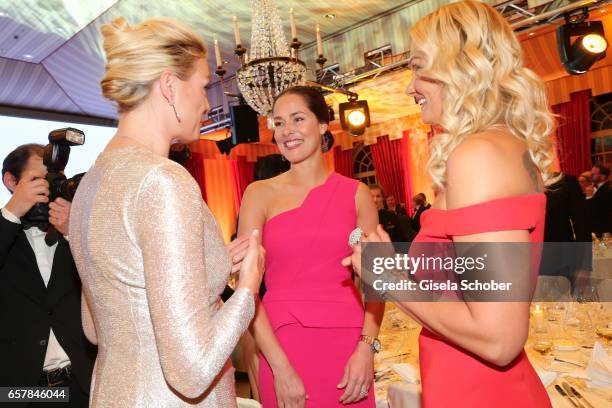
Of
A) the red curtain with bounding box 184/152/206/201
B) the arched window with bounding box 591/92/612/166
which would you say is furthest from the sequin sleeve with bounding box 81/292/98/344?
the red curtain with bounding box 184/152/206/201

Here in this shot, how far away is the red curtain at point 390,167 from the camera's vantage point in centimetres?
1175

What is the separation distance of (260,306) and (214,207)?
11.5 m

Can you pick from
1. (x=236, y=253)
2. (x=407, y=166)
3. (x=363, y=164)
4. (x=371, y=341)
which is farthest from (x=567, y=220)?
(x=363, y=164)

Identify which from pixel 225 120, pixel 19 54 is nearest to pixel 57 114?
pixel 19 54

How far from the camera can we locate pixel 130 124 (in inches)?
47.6

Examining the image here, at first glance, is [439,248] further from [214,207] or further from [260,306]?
Result: [214,207]

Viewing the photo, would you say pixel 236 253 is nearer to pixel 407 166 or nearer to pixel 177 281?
pixel 177 281

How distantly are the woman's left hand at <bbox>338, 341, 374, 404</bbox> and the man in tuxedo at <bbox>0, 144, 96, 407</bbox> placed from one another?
1.07 m

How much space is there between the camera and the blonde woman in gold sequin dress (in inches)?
39.7

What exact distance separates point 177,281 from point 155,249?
0.26ft

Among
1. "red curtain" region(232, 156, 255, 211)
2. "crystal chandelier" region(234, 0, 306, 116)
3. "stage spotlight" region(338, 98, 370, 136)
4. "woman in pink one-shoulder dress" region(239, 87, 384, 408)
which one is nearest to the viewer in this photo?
"woman in pink one-shoulder dress" region(239, 87, 384, 408)

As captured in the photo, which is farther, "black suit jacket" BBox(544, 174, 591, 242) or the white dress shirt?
"black suit jacket" BBox(544, 174, 591, 242)

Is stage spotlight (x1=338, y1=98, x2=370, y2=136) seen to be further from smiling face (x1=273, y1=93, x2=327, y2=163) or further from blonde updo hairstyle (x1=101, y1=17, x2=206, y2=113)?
blonde updo hairstyle (x1=101, y1=17, x2=206, y2=113)

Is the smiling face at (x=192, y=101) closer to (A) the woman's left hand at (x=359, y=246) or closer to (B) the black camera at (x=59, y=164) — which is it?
(A) the woman's left hand at (x=359, y=246)
